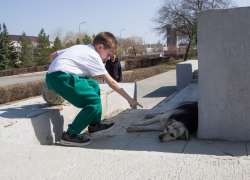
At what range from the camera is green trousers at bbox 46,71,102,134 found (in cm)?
287

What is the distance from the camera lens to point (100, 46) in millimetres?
3133

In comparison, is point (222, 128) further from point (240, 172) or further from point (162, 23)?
point (162, 23)

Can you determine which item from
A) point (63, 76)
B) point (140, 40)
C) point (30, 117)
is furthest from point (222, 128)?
point (140, 40)

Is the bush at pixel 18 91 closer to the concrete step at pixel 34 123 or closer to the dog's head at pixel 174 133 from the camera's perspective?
the concrete step at pixel 34 123

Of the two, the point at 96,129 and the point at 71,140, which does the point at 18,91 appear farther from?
the point at 71,140

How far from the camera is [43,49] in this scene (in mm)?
38312

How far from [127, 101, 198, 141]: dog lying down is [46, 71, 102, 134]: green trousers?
0.96m

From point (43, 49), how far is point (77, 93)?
3831cm

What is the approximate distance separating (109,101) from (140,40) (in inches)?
2393

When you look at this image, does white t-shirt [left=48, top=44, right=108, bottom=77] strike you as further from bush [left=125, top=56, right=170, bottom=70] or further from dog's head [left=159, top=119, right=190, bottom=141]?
bush [left=125, top=56, right=170, bottom=70]

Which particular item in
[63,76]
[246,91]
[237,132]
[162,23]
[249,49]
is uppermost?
[162,23]

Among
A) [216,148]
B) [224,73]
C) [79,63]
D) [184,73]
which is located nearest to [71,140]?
[79,63]

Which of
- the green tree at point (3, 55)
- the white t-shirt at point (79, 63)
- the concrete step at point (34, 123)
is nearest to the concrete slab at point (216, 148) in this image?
the white t-shirt at point (79, 63)

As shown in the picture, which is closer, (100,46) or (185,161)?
(185,161)
